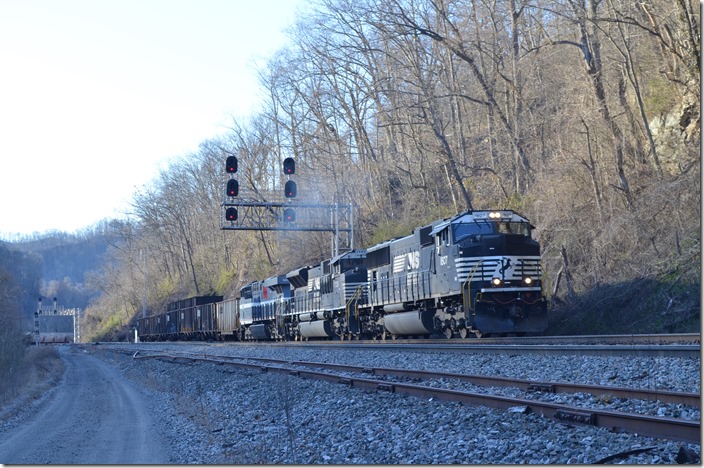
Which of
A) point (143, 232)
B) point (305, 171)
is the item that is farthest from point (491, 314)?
point (143, 232)

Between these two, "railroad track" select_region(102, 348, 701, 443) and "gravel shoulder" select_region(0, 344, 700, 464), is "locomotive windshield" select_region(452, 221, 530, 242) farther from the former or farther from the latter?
"railroad track" select_region(102, 348, 701, 443)

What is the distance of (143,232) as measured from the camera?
9138cm

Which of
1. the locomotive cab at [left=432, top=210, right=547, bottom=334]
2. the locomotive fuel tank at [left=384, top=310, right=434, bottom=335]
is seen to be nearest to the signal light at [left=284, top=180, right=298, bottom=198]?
the locomotive fuel tank at [left=384, top=310, right=434, bottom=335]

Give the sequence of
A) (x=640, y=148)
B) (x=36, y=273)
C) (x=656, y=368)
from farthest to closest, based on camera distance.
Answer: (x=36, y=273) → (x=640, y=148) → (x=656, y=368)

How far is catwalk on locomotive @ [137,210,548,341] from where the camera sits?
20.8 meters

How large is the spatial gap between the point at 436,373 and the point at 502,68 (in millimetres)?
23210

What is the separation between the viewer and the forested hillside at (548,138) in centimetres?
2252

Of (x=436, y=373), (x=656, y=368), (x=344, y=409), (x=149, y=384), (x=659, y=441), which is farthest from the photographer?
(x=149, y=384)

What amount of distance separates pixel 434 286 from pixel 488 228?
2.74 meters

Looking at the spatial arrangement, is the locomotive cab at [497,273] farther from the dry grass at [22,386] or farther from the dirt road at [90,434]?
the dry grass at [22,386]

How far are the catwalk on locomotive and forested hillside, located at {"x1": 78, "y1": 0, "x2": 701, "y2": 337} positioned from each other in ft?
10.2

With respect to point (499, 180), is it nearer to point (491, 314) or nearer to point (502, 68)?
point (502, 68)

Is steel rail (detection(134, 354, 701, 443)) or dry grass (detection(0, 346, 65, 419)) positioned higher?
steel rail (detection(134, 354, 701, 443))

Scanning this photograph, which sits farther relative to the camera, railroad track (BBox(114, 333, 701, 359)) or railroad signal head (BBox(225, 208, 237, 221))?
railroad signal head (BBox(225, 208, 237, 221))
